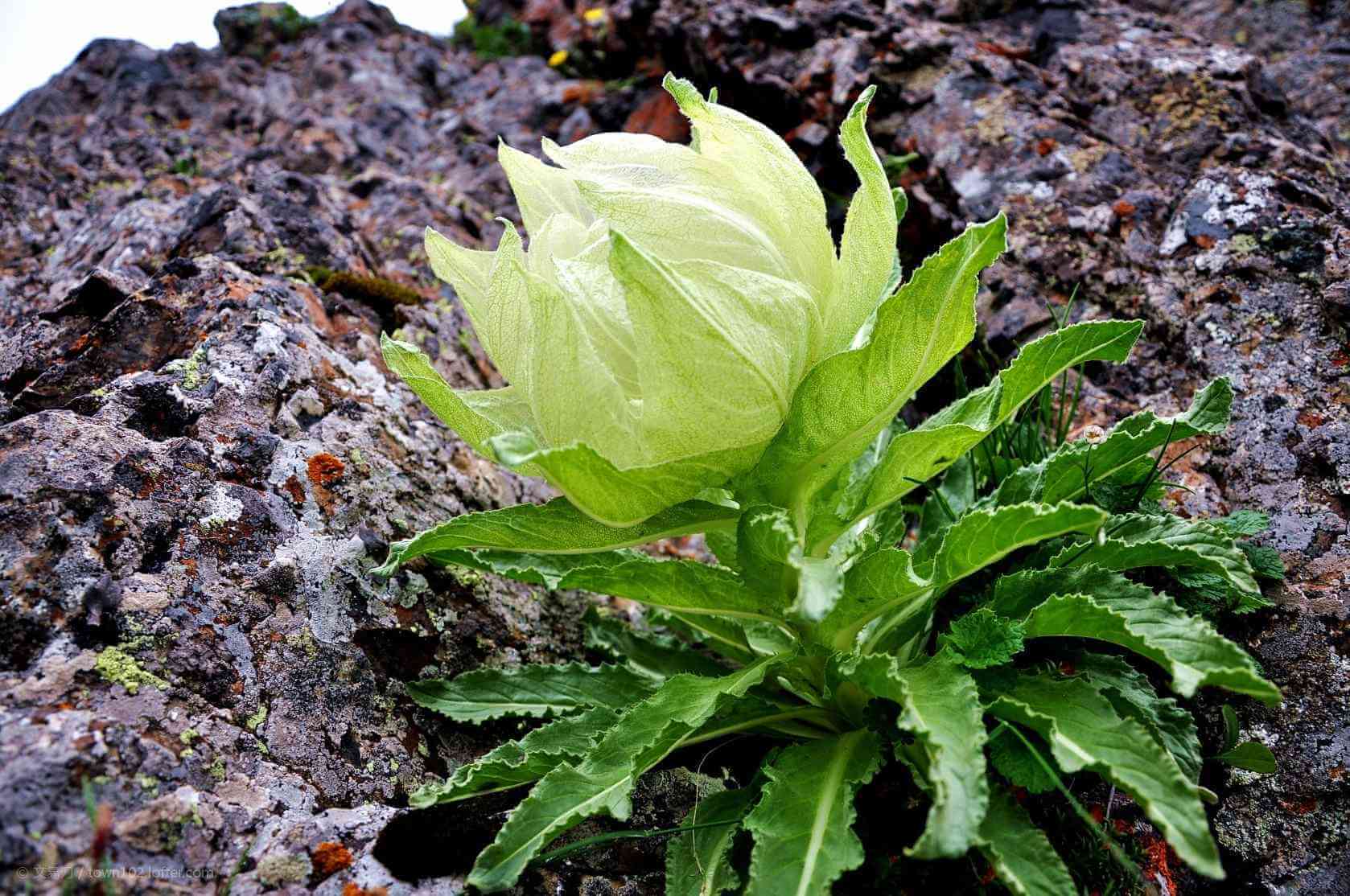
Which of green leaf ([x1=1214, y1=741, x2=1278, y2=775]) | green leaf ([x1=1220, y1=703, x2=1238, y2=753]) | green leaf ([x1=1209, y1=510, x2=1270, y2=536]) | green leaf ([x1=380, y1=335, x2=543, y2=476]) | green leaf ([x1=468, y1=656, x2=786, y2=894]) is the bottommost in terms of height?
green leaf ([x1=1214, y1=741, x2=1278, y2=775])

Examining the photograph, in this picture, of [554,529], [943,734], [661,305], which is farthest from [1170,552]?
[554,529]

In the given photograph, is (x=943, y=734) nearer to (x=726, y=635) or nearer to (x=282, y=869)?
(x=726, y=635)

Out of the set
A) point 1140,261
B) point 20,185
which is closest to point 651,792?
point 1140,261

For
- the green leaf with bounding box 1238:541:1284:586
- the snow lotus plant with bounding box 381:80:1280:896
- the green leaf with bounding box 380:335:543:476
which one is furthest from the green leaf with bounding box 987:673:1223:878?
the green leaf with bounding box 380:335:543:476

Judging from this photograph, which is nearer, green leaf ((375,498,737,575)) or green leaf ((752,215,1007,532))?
green leaf ((752,215,1007,532))

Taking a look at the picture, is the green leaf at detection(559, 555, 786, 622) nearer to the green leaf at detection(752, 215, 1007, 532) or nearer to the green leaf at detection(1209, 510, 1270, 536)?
the green leaf at detection(752, 215, 1007, 532)

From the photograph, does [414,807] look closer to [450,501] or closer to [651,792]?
[651,792]
